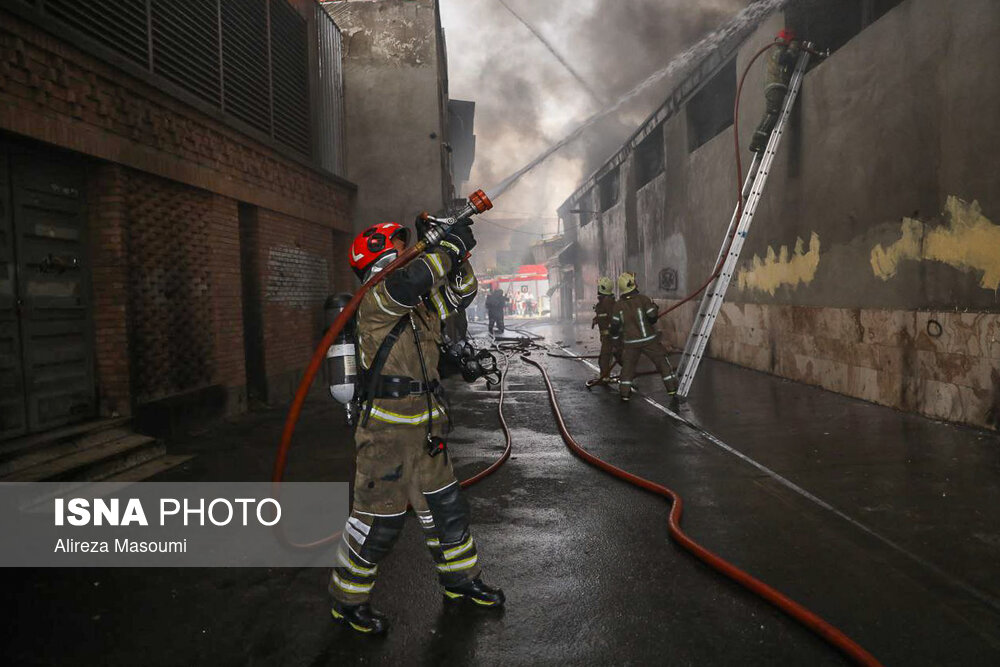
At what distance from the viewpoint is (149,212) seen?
6.46m

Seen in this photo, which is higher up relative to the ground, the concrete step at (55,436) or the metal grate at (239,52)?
the metal grate at (239,52)

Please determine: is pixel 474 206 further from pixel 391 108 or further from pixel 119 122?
pixel 391 108

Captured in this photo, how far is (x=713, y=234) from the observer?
12.8m

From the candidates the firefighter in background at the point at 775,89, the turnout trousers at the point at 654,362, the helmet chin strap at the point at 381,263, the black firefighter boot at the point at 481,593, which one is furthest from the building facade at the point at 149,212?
the firefighter in background at the point at 775,89

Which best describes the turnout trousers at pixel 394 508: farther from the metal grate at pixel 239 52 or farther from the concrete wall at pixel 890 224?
the concrete wall at pixel 890 224

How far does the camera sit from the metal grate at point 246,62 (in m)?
8.32

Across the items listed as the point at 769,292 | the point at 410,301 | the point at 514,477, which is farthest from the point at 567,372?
the point at 410,301

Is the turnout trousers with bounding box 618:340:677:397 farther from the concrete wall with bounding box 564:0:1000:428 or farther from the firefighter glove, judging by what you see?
the firefighter glove

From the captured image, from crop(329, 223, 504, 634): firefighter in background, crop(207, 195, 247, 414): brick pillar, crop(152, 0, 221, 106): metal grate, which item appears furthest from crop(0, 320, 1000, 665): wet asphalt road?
crop(152, 0, 221, 106): metal grate

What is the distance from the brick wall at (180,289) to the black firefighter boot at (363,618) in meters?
4.58

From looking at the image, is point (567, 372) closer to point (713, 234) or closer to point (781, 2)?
point (713, 234)

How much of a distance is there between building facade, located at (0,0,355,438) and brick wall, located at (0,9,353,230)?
2cm

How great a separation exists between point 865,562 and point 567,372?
28.4 feet

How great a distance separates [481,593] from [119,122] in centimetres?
581
